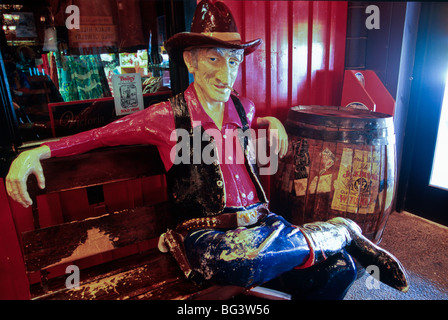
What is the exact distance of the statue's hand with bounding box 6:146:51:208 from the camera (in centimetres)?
146

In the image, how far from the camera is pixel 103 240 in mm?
1869

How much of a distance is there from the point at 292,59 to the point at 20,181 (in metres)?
2.32

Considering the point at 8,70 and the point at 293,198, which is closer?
the point at 8,70

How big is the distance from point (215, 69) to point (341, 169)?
105cm

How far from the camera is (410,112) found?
3.28m

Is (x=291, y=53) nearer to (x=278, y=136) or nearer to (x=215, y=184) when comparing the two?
A: (x=278, y=136)

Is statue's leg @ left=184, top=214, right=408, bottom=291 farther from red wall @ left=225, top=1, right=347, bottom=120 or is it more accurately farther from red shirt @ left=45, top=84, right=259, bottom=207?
red wall @ left=225, top=1, right=347, bottom=120

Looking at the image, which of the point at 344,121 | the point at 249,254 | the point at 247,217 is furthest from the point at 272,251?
the point at 344,121

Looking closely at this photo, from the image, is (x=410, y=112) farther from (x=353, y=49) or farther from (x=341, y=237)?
(x=341, y=237)

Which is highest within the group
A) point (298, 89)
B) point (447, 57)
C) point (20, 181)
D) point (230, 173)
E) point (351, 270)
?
point (447, 57)

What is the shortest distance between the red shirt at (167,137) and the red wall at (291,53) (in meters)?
0.94

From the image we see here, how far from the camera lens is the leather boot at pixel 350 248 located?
1.54m

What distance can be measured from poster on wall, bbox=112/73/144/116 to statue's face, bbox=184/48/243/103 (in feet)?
2.33
